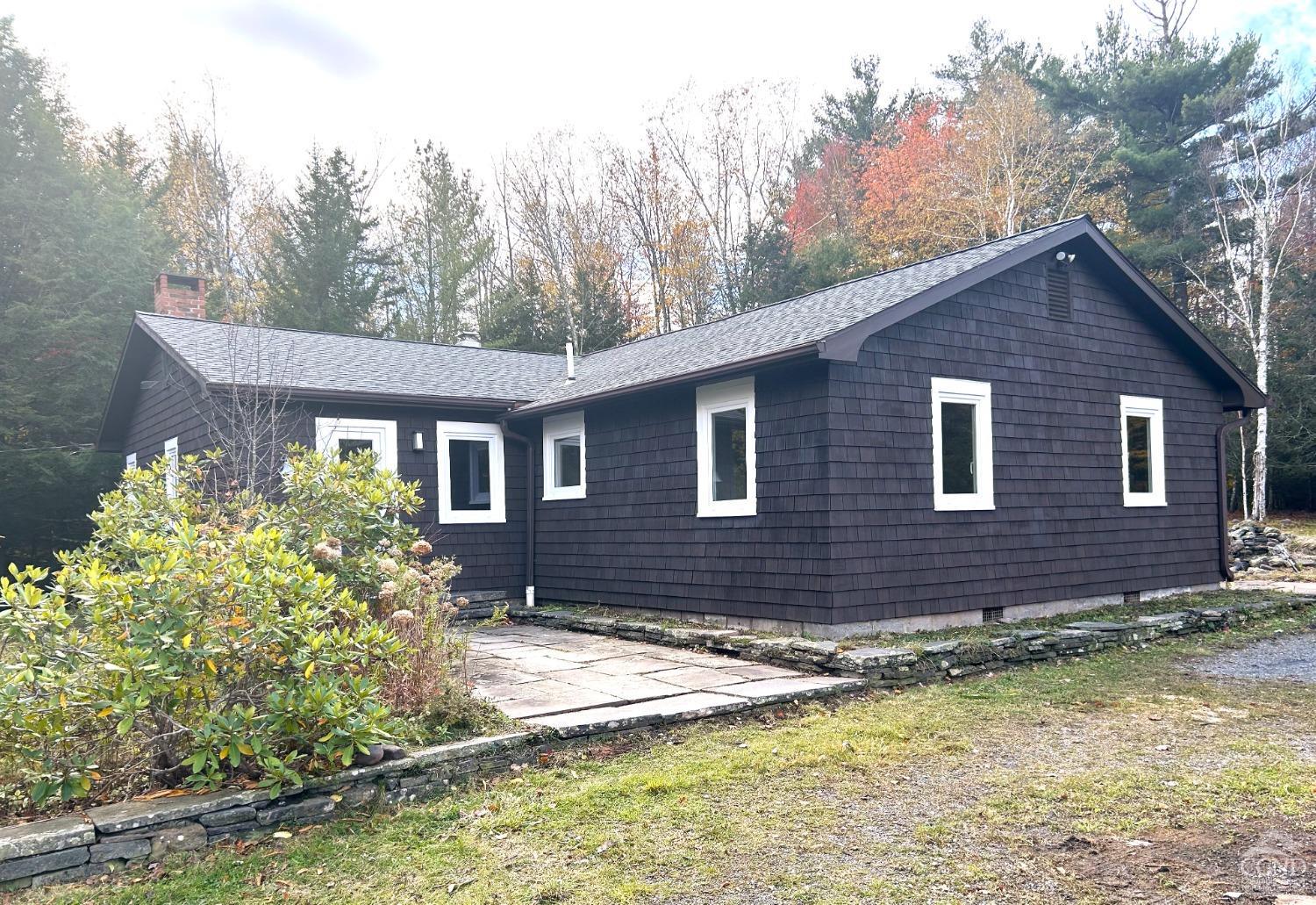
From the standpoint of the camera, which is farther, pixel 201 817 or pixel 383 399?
pixel 383 399

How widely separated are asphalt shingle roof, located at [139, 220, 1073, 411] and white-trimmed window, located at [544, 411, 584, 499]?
365 millimetres

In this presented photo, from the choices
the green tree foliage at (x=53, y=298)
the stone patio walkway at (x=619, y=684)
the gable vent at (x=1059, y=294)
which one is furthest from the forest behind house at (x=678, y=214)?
the stone patio walkway at (x=619, y=684)

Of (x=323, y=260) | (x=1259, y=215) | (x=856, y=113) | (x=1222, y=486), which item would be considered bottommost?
(x=1222, y=486)

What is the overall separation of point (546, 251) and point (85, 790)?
77.9 feet

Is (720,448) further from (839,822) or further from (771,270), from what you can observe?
(771,270)

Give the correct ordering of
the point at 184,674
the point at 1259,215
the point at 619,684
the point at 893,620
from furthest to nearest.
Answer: the point at 1259,215
the point at 893,620
the point at 619,684
the point at 184,674

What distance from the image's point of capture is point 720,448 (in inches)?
366

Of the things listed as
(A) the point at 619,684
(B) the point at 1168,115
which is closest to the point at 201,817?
(A) the point at 619,684

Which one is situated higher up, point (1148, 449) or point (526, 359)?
point (526, 359)

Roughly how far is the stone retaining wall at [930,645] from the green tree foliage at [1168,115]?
1544cm

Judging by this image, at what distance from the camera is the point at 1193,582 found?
11258 millimetres

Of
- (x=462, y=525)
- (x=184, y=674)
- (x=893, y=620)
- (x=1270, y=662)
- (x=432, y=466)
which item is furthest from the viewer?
(x=462, y=525)

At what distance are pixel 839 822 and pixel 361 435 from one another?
8393 mm

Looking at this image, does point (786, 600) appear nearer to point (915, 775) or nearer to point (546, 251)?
point (915, 775)
